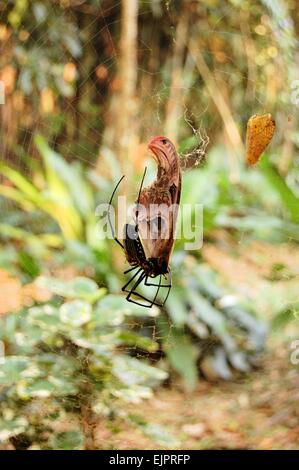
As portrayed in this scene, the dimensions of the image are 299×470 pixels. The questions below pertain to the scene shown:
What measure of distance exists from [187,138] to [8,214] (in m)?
0.45

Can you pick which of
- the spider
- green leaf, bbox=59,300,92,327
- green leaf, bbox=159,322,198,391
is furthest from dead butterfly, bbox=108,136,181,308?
green leaf, bbox=159,322,198,391

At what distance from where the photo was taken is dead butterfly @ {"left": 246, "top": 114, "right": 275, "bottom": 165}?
0.84m

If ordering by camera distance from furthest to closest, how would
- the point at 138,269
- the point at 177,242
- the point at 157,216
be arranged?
the point at 177,242 → the point at 138,269 → the point at 157,216

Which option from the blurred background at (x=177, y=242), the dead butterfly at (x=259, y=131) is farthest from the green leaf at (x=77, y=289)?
the dead butterfly at (x=259, y=131)

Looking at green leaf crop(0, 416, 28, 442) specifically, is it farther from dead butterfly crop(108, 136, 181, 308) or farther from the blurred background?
dead butterfly crop(108, 136, 181, 308)

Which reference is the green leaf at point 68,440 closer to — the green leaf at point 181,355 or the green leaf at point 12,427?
the green leaf at point 12,427

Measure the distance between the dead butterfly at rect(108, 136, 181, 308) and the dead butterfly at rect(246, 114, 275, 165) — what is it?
21 cm

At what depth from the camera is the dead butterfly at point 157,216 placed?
2.22ft

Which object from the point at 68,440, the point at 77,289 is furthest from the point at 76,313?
the point at 68,440

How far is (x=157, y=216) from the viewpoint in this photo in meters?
0.69

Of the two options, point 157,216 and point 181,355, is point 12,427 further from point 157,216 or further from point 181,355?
point 157,216

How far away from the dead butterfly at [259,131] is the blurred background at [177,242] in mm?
68

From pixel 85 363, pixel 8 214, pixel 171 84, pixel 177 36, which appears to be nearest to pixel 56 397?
pixel 85 363

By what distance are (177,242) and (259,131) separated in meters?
0.23
